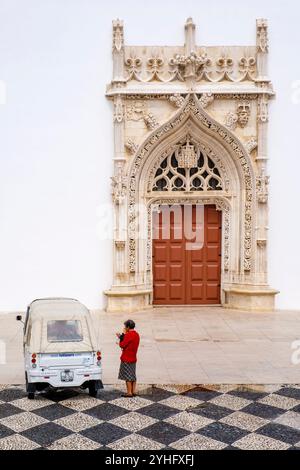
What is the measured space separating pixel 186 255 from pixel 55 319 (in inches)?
273

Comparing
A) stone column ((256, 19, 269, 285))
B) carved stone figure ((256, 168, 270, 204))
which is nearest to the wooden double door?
stone column ((256, 19, 269, 285))

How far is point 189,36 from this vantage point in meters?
13.9

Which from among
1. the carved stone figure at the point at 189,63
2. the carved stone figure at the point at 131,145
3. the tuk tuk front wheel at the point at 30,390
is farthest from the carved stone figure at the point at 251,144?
the tuk tuk front wheel at the point at 30,390

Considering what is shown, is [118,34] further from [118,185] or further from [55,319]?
[55,319]

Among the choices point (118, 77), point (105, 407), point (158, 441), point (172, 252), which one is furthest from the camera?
point (172, 252)

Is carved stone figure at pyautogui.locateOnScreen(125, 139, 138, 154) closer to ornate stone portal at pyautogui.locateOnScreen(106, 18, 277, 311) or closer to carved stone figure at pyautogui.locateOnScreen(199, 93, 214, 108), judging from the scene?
ornate stone portal at pyautogui.locateOnScreen(106, 18, 277, 311)

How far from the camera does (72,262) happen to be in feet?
46.9

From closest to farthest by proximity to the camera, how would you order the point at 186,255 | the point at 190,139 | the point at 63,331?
the point at 63,331 < the point at 190,139 < the point at 186,255

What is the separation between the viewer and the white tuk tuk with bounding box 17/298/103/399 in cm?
779

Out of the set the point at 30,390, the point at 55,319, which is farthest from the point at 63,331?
the point at 30,390

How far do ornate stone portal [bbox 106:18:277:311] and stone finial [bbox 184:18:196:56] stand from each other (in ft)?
0.08

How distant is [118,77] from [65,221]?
3974 mm
